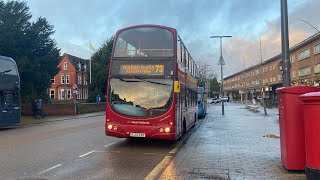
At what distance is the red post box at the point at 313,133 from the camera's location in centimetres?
661

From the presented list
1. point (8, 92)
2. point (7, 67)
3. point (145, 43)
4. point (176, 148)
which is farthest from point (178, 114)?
point (8, 92)

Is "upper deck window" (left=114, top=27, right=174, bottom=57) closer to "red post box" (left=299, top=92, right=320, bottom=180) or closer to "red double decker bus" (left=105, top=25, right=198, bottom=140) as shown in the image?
"red double decker bus" (left=105, top=25, right=198, bottom=140)

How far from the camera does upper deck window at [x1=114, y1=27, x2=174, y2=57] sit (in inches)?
516

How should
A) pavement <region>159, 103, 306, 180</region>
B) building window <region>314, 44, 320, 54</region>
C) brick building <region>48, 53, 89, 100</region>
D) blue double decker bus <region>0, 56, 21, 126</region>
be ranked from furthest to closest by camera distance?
brick building <region>48, 53, 89, 100</region> < building window <region>314, 44, 320, 54</region> < blue double decker bus <region>0, 56, 21, 126</region> < pavement <region>159, 103, 306, 180</region>

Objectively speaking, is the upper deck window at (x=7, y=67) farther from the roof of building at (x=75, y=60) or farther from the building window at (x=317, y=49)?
the roof of building at (x=75, y=60)

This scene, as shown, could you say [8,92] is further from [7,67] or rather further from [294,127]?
[294,127]

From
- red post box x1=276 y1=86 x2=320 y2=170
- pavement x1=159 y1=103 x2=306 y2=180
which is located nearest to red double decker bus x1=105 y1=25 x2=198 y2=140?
pavement x1=159 y1=103 x2=306 y2=180

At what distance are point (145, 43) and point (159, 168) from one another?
5469 millimetres

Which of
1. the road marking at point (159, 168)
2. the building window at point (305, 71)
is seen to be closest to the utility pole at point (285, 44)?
the road marking at point (159, 168)

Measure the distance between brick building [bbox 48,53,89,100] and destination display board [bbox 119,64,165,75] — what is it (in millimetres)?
70418

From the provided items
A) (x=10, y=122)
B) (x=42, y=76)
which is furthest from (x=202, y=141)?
(x=42, y=76)

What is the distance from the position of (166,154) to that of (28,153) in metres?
4.17

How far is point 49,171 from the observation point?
8648mm

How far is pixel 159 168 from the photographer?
9.05 m
